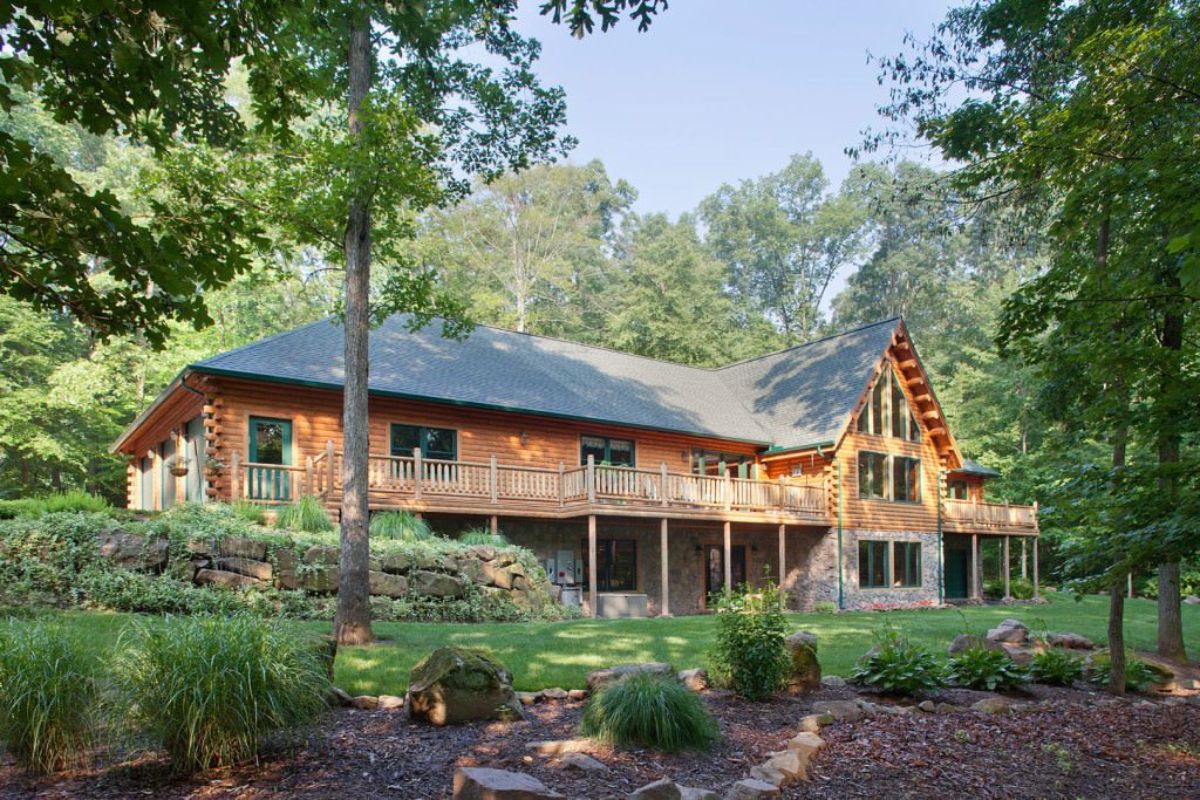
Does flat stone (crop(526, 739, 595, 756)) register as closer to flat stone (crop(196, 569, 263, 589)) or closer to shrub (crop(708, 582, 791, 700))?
shrub (crop(708, 582, 791, 700))

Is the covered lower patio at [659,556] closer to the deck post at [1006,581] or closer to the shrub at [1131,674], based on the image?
the deck post at [1006,581]

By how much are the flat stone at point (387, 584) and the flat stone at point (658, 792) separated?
9.09 metres

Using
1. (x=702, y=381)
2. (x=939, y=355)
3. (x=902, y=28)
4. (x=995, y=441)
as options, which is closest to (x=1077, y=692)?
(x=902, y=28)

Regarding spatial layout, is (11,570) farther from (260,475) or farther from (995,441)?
(995,441)

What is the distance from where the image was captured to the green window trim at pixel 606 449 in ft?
71.4

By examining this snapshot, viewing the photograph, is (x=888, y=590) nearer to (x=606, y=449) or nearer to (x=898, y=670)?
(x=606, y=449)

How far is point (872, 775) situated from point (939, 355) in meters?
41.3

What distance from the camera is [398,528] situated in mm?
14969

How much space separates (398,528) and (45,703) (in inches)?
419

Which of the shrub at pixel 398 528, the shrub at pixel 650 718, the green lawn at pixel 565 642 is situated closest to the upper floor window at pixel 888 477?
the green lawn at pixel 565 642

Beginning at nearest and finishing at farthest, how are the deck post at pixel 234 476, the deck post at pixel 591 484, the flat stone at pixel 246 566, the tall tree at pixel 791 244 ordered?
1. the flat stone at pixel 246 566
2. the deck post at pixel 234 476
3. the deck post at pixel 591 484
4. the tall tree at pixel 791 244

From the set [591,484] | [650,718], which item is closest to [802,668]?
[650,718]

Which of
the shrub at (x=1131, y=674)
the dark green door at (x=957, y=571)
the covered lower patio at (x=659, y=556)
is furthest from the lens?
the dark green door at (x=957, y=571)

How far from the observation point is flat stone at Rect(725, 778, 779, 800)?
15.4ft
